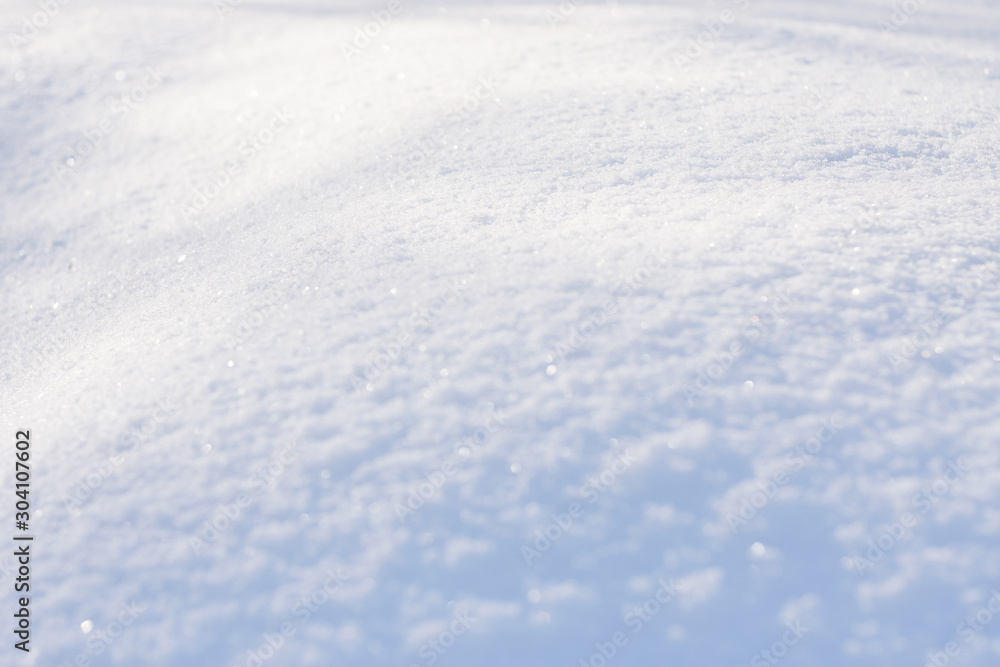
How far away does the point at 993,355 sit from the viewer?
1407 mm

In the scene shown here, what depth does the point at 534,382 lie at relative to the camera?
1.43 meters

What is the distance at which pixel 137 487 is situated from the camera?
1.41 meters

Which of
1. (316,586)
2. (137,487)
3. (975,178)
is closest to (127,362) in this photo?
(137,487)

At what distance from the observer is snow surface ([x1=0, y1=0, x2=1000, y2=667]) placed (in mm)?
1142

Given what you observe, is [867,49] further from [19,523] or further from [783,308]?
[19,523]

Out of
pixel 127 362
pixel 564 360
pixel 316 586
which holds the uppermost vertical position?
pixel 564 360

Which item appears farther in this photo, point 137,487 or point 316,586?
point 137,487

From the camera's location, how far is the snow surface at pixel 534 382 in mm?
1142

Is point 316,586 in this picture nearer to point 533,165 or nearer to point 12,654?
point 12,654

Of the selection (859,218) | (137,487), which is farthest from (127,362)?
(859,218)

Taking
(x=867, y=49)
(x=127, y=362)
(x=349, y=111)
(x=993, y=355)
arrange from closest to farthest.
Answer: (x=993, y=355)
(x=127, y=362)
(x=349, y=111)
(x=867, y=49)

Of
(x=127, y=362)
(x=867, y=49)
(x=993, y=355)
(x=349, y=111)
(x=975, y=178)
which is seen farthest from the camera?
(x=867, y=49)

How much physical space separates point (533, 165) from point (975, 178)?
1256 millimetres

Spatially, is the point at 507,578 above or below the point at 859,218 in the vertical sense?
below
